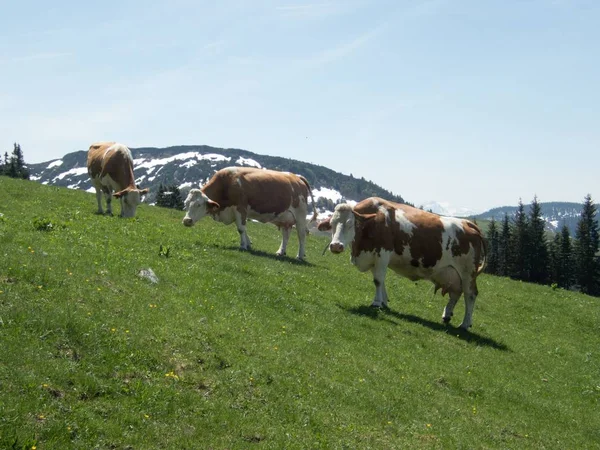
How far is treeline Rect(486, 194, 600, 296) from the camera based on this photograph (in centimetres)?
9469

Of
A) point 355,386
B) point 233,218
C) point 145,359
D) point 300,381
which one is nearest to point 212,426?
point 145,359

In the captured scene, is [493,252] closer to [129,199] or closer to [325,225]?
[129,199]

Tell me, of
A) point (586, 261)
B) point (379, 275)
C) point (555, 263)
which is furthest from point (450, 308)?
point (555, 263)

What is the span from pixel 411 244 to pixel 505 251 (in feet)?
315

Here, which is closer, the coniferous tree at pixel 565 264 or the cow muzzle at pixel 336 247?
the cow muzzle at pixel 336 247

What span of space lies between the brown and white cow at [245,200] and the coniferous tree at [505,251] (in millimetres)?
84800

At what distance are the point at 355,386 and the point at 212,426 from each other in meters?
4.27

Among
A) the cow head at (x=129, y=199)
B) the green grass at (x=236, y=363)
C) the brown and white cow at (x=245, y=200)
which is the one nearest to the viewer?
the green grass at (x=236, y=363)

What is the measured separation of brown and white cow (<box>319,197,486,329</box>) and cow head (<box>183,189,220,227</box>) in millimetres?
7368

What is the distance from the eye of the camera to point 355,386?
13016 mm

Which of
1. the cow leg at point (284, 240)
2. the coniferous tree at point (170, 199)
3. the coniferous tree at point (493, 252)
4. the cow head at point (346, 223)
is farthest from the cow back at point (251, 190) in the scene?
the coniferous tree at point (493, 252)

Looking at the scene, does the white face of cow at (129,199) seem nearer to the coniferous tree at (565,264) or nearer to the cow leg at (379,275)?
the cow leg at (379,275)

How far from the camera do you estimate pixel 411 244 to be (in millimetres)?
21781

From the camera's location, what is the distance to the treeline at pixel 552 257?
94688 mm
